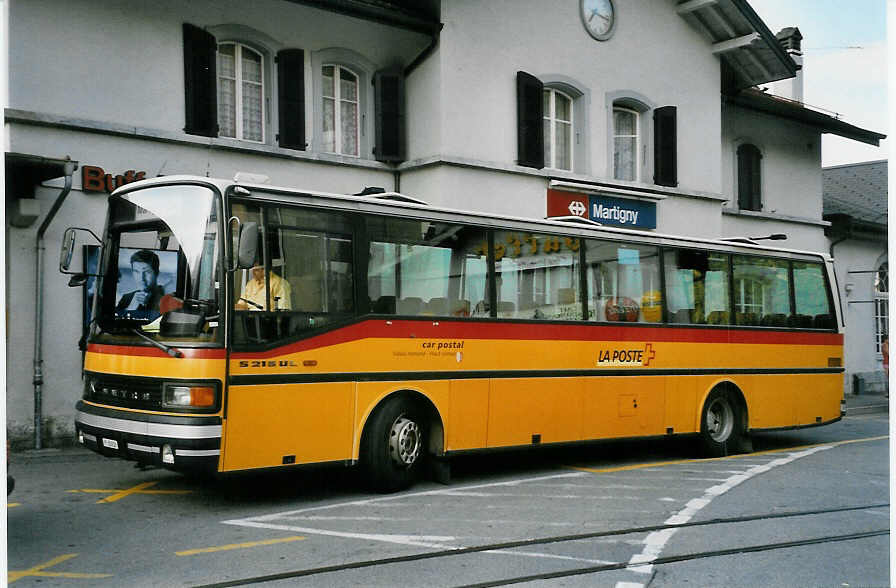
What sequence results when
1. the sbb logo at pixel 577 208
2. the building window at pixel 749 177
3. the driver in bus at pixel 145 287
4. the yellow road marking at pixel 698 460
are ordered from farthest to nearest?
the building window at pixel 749 177 < the sbb logo at pixel 577 208 < the yellow road marking at pixel 698 460 < the driver in bus at pixel 145 287

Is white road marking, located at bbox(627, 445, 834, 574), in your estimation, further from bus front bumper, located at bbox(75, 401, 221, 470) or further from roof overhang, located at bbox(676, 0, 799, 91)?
roof overhang, located at bbox(676, 0, 799, 91)

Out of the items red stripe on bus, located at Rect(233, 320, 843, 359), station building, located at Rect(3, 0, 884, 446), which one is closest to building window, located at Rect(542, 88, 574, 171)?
station building, located at Rect(3, 0, 884, 446)

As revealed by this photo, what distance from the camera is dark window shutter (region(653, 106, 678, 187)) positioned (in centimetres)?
2092

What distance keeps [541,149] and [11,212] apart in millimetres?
9456

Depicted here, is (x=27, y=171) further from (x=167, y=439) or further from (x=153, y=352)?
(x=167, y=439)

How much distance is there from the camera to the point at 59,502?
31.6 feet

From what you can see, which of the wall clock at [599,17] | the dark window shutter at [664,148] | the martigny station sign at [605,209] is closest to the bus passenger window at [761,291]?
the martigny station sign at [605,209]

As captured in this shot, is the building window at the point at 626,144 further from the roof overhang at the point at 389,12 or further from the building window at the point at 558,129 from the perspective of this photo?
the roof overhang at the point at 389,12

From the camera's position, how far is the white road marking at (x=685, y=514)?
736 cm

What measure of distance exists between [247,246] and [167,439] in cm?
182

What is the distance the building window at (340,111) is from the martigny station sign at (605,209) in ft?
13.0

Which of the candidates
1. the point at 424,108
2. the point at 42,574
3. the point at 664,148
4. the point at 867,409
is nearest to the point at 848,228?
the point at 867,409

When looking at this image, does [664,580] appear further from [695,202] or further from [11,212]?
[695,202]

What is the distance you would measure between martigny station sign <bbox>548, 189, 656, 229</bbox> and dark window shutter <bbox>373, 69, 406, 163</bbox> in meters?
3.19
